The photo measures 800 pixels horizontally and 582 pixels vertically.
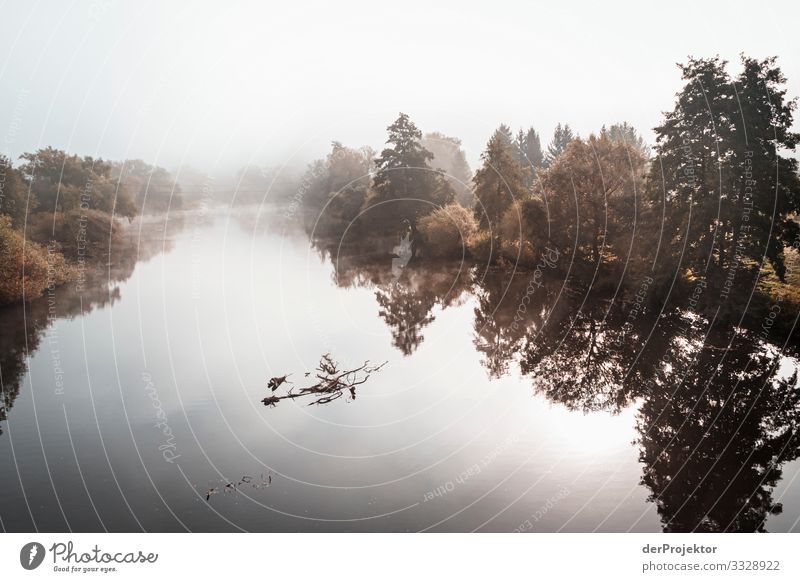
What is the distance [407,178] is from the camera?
69.2 meters

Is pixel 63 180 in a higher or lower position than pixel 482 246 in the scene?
higher

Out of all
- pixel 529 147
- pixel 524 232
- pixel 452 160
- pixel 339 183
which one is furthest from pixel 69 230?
pixel 529 147

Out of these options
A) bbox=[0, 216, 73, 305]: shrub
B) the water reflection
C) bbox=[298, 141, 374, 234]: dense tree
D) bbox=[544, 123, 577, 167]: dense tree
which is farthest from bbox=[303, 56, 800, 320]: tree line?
bbox=[544, 123, 577, 167]: dense tree

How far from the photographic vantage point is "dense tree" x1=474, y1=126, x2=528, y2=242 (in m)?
57.2

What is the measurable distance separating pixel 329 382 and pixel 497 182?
124 ft

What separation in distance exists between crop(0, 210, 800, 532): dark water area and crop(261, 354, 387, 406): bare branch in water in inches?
16.9

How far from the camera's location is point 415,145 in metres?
69.6

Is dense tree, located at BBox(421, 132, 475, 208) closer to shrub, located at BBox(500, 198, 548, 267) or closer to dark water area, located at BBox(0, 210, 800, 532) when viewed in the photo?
shrub, located at BBox(500, 198, 548, 267)

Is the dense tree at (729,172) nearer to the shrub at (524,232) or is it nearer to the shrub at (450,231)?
the shrub at (524,232)

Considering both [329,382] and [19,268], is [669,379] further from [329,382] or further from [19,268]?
[19,268]

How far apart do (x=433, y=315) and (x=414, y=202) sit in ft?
105

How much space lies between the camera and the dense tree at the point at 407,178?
226 ft

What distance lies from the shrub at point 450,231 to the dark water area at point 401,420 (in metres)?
21.1

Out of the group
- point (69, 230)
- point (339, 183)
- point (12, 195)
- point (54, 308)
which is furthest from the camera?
point (339, 183)
